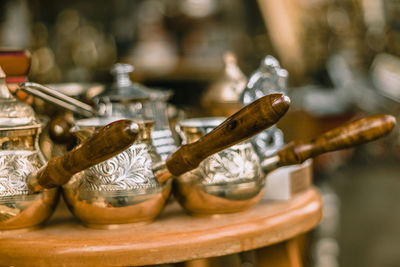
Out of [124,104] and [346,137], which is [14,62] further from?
[346,137]

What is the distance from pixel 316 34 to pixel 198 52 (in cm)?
69

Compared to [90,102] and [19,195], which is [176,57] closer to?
[90,102]

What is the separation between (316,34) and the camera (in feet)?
9.67

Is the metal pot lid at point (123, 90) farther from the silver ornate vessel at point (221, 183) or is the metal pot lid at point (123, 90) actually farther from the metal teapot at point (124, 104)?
the silver ornate vessel at point (221, 183)

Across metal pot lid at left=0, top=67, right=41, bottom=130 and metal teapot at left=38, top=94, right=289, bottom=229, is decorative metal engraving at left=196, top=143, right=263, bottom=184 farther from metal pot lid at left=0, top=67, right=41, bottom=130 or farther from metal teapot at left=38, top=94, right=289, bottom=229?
metal pot lid at left=0, top=67, right=41, bottom=130

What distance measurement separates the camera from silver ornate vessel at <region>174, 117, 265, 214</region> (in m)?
0.69

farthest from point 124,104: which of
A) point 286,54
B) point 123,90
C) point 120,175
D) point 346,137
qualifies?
point 286,54

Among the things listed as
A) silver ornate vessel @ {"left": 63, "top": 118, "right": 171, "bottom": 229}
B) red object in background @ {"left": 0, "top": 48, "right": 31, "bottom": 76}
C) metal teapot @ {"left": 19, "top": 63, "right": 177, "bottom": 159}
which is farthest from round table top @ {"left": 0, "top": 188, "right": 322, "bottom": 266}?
red object in background @ {"left": 0, "top": 48, "right": 31, "bottom": 76}

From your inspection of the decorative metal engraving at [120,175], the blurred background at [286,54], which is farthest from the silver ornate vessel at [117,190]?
the blurred background at [286,54]

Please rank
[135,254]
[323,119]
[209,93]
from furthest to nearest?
[323,119] → [209,93] → [135,254]

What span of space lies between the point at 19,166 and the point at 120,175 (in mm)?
126

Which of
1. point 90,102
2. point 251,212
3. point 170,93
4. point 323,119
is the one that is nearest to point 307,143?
point 251,212

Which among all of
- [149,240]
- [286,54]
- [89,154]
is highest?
[89,154]

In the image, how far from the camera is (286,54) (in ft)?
8.92
